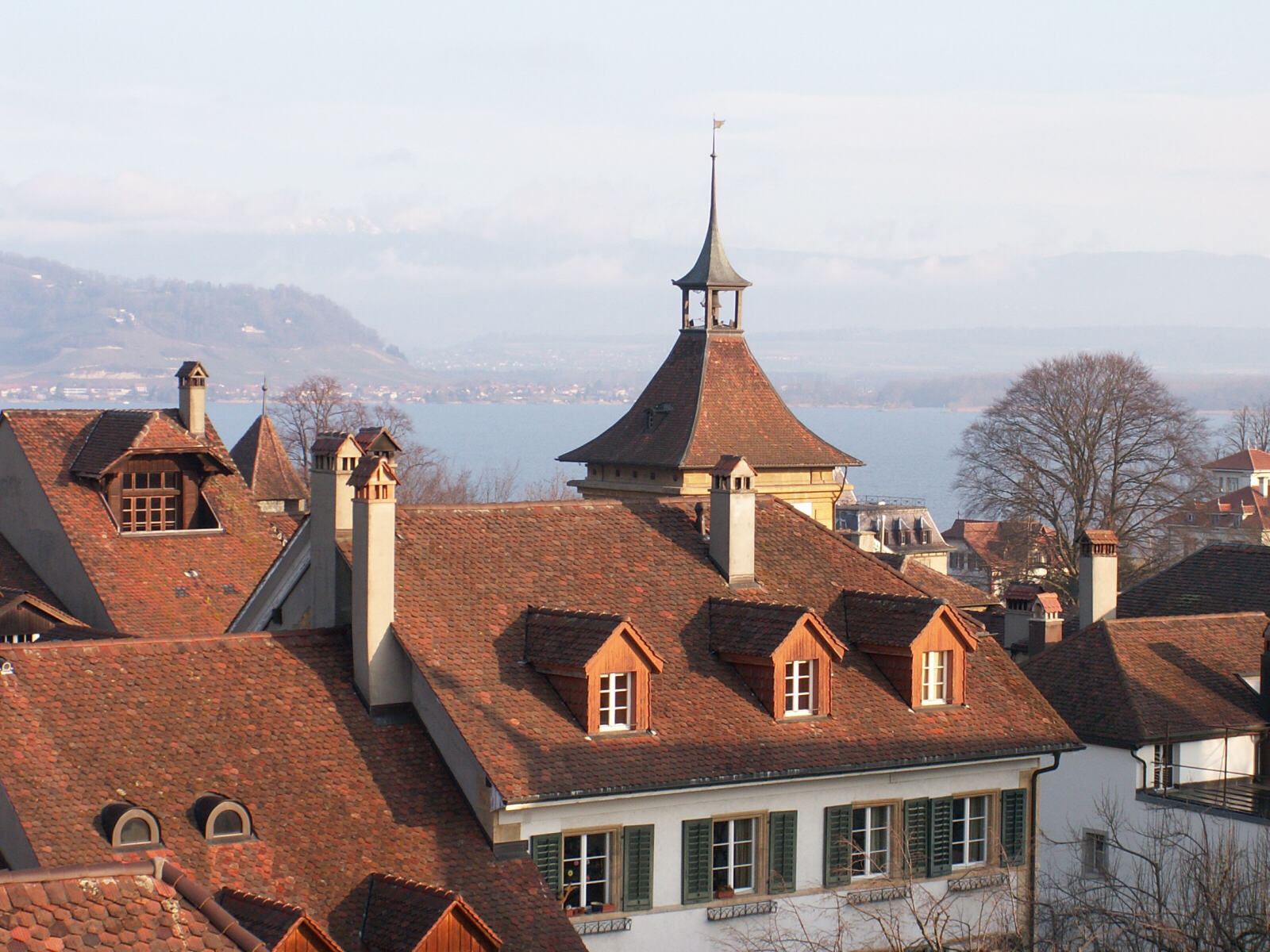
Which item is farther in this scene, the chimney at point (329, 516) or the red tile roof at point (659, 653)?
the chimney at point (329, 516)

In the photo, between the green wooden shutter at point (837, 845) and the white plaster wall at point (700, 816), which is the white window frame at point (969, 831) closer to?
the white plaster wall at point (700, 816)

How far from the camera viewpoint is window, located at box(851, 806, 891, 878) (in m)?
26.3

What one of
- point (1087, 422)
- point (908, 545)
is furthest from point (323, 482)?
point (908, 545)

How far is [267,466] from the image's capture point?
60.5 meters

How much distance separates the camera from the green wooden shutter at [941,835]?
88.1 ft

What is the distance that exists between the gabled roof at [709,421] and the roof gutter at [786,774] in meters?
27.4

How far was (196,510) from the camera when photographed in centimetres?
3756

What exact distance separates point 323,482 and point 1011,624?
59.7 ft

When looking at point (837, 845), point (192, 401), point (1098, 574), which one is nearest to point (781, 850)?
point (837, 845)

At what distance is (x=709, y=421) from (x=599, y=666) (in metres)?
31.8

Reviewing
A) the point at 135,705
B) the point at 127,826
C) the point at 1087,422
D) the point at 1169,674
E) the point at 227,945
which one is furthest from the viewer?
the point at 1087,422

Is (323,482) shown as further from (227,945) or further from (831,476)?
(831,476)

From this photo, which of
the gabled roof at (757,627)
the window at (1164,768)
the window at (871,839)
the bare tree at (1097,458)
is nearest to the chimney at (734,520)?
the gabled roof at (757,627)

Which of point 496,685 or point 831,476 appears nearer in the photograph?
point 496,685
